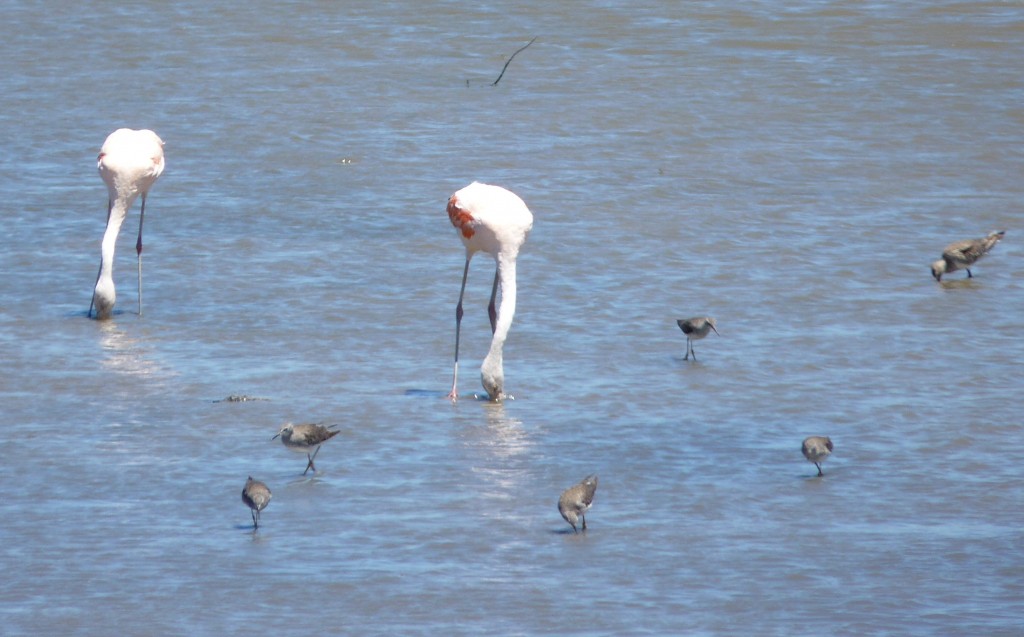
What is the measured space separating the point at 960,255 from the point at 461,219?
157 inches

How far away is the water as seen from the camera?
8.20 metres

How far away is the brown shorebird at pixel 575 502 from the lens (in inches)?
337

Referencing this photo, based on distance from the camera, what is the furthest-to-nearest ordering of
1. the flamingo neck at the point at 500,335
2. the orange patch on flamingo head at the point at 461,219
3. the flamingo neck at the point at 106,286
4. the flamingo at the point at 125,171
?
1. the flamingo at the point at 125,171
2. the flamingo neck at the point at 106,286
3. the orange patch on flamingo head at the point at 461,219
4. the flamingo neck at the point at 500,335

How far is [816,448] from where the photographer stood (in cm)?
945

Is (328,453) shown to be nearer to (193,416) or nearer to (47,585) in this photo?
(193,416)

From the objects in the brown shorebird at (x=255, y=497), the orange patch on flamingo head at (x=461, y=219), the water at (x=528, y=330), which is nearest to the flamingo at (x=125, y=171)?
the water at (x=528, y=330)

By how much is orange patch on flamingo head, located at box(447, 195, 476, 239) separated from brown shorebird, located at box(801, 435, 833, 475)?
2.87 metres

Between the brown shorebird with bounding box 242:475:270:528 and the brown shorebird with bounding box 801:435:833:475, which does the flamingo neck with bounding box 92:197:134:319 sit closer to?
the brown shorebird with bounding box 242:475:270:528

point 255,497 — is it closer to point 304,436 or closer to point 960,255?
point 304,436

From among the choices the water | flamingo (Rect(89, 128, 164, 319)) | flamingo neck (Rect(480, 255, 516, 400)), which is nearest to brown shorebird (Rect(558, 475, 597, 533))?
the water

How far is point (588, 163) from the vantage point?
17.2m

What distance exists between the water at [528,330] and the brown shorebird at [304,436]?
16 centimetres

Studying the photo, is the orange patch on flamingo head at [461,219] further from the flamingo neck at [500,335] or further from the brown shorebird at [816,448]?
the brown shorebird at [816,448]

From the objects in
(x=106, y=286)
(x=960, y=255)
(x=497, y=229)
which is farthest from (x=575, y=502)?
(x=960, y=255)
